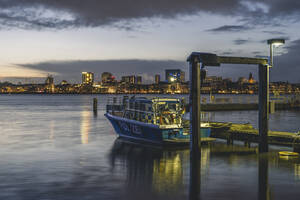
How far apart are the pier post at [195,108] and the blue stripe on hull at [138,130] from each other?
4352 millimetres

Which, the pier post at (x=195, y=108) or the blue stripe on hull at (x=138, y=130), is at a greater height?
the pier post at (x=195, y=108)

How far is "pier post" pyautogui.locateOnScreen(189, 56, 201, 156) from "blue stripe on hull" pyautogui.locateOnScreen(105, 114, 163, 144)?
4.35 meters

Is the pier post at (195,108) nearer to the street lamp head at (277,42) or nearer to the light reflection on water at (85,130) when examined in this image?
the street lamp head at (277,42)

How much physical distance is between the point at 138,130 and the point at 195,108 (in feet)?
22.3

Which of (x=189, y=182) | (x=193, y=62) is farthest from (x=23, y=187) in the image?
(x=193, y=62)

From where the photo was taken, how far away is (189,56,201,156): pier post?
14.3 meters

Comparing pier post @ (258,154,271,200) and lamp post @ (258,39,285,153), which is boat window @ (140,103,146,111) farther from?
pier post @ (258,154,271,200)

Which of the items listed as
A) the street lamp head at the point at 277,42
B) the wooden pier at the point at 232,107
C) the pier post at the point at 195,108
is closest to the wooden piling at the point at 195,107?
the pier post at the point at 195,108

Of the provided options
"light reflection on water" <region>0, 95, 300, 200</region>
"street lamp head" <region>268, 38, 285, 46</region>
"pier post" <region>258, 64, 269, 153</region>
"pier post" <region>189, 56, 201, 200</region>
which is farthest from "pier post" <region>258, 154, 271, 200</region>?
"street lamp head" <region>268, 38, 285, 46</region>

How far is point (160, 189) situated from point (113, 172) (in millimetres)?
3251

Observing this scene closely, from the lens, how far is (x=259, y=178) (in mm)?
12781

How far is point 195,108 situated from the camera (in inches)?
566

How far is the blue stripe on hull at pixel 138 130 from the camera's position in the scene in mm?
18906

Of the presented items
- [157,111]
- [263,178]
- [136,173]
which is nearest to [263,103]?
[263,178]
